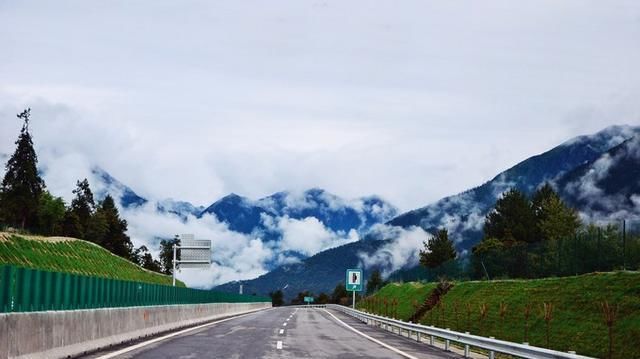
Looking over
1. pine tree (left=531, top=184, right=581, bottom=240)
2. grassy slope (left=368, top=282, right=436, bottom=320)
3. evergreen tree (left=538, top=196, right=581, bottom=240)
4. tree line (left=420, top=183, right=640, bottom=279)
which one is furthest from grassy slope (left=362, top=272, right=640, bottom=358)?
evergreen tree (left=538, top=196, right=581, bottom=240)

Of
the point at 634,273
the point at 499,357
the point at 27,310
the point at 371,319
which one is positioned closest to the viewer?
the point at 27,310

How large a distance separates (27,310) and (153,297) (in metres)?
13.2

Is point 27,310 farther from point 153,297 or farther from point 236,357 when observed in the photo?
point 153,297

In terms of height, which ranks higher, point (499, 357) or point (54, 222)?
point (54, 222)

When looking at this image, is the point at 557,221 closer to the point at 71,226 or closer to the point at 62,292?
the point at 62,292

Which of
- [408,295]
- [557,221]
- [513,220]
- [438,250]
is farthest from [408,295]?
[438,250]

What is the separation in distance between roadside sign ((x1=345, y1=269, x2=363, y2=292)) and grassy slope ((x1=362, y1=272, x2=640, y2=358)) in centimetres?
3406

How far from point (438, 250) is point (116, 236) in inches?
3699

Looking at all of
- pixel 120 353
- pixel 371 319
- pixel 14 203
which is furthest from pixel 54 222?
pixel 120 353

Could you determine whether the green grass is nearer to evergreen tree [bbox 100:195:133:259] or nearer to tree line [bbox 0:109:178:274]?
tree line [bbox 0:109:178:274]

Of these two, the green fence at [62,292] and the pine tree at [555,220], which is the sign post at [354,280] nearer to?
the pine tree at [555,220]

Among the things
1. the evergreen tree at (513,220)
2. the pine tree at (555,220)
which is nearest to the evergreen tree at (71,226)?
the evergreen tree at (513,220)

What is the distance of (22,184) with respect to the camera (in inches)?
5497

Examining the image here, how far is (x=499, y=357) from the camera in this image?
22000mm
